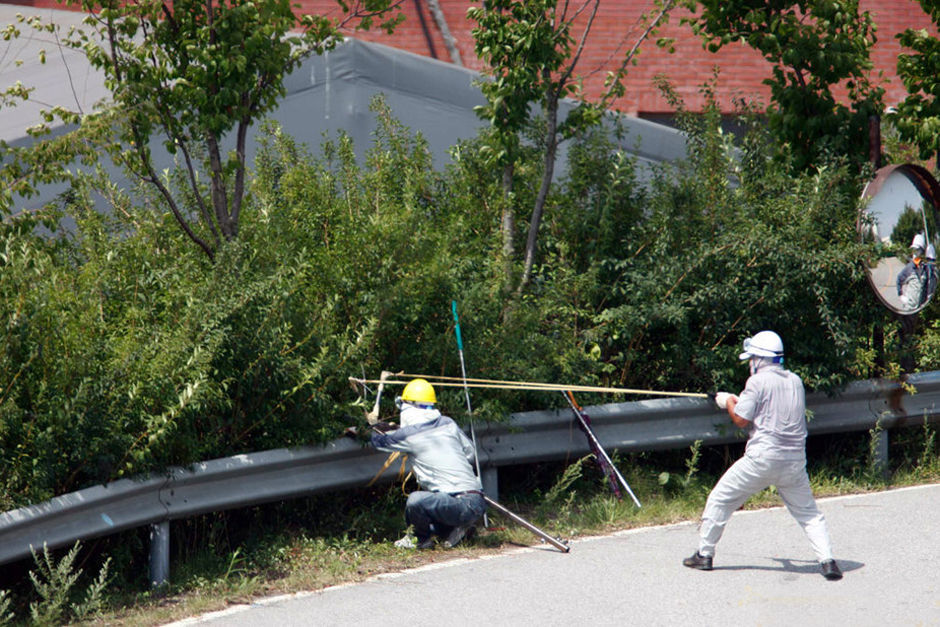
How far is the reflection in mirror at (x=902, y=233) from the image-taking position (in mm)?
9008

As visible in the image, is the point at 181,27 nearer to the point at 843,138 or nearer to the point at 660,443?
the point at 660,443

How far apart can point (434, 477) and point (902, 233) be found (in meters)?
4.93

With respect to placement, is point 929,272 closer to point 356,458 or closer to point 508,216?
point 508,216

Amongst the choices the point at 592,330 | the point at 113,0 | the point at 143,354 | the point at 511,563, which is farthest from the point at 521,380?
the point at 113,0

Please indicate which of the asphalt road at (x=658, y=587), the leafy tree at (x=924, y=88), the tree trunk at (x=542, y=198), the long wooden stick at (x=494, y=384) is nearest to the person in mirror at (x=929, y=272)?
the leafy tree at (x=924, y=88)

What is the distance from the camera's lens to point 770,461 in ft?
21.7

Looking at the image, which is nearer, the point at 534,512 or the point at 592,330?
the point at 534,512

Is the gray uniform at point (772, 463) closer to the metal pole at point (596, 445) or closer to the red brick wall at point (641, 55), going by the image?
the metal pole at point (596, 445)

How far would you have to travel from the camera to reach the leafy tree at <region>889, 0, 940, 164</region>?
409 inches

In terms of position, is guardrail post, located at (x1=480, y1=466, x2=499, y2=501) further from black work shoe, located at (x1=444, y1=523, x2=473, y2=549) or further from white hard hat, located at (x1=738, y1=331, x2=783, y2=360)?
white hard hat, located at (x1=738, y1=331, x2=783, y2=360)

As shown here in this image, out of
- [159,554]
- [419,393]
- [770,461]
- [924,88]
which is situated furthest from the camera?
[924,88]

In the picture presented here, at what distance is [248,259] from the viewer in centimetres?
759

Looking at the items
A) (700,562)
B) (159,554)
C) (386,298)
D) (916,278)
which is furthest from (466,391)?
(916,278)

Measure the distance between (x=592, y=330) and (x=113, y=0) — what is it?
4.58 m
